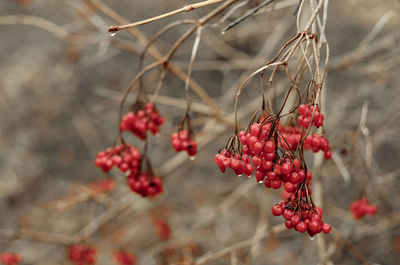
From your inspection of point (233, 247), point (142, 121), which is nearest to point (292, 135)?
point (142, 121)

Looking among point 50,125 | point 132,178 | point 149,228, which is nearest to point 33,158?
point 50,125

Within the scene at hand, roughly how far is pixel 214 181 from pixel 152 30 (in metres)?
2.60

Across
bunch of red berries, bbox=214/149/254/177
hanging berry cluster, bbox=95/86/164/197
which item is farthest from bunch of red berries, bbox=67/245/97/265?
bunch of red berries, bbox=214/149/254/177

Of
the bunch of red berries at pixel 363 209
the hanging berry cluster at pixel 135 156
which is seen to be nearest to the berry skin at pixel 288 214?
the hanging berry cluster at pixel 135 156

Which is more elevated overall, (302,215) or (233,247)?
(302,215)

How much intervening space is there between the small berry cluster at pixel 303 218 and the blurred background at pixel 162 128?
7.50 ft

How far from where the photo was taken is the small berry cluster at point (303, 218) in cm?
137

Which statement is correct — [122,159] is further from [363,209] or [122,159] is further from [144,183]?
[363,209]

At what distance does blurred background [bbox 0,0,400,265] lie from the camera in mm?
4191

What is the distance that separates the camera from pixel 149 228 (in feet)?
17.6

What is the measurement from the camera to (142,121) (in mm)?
2076

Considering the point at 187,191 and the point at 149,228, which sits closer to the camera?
the point at 149,228

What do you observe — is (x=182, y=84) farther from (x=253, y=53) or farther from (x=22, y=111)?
(x=22, y=111)

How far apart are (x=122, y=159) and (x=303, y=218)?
104 centimetres
